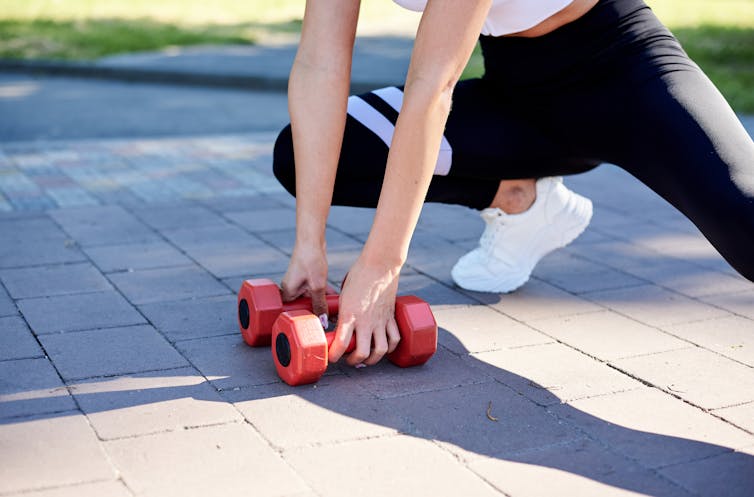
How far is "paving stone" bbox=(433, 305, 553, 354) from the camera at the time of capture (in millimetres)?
2580

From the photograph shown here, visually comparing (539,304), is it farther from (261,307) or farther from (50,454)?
(50,454)

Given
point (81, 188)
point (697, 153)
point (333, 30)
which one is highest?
point (333, 30)

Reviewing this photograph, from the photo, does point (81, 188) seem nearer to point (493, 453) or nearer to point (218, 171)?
point (218, 171)

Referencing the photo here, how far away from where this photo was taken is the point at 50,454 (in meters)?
1.91

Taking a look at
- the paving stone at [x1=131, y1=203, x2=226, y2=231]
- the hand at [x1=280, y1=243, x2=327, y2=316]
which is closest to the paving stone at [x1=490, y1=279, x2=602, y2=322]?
the hand at [x1=280, y1=243, x2=327, y2=316]

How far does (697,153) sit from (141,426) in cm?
138

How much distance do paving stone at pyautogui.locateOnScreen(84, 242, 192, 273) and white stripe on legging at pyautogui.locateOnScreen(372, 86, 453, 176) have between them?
98 cm

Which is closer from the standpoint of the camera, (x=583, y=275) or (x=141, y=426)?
(x=141, y=426)

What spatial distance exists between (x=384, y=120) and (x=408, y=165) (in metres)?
0.50

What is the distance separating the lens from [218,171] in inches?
184

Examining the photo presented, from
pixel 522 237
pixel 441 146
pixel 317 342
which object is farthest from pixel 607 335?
pixel 317 342

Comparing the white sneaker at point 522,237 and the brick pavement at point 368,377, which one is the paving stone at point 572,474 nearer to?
the brick pavement at point 368,377

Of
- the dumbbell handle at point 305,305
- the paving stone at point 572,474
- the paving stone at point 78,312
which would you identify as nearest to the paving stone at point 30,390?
the paving stone at point 78,312

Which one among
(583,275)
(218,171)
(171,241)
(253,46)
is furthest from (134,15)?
(583,275)
